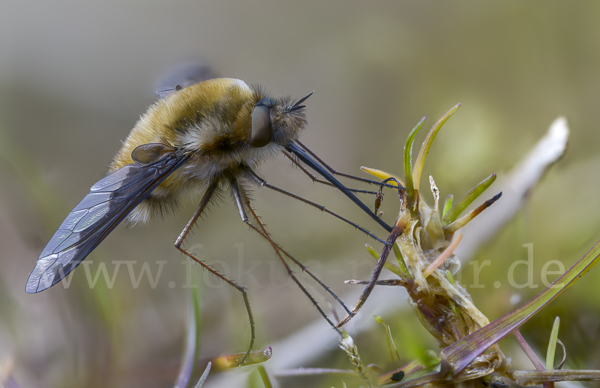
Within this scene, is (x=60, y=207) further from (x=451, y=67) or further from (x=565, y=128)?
(x=565, y=128)

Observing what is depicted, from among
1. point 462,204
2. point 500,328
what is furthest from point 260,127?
point 500,328

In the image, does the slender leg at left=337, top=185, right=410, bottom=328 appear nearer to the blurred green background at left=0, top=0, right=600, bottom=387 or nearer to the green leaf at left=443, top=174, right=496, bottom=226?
the green leaf at left=443, top=174, right=496, bottom=226

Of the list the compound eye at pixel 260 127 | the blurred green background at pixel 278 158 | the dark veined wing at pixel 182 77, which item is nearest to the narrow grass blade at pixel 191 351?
the blurred green background at pixel 278 158

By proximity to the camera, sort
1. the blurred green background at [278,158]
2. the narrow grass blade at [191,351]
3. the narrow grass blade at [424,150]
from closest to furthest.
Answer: the narrow grass blade at [424,150] < the narrow grass blade at [191,351] < the blurred green background at [278,158]

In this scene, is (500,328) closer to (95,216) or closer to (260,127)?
(260,127)

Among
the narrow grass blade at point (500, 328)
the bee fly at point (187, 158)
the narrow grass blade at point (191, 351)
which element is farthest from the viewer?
the narrow grass blade at point (191, 351)

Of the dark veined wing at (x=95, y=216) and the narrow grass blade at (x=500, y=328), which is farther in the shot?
the dark veined wing at (x=95, y=216)

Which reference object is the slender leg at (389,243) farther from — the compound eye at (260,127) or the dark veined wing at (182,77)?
the dark veined wing at (182,77)
